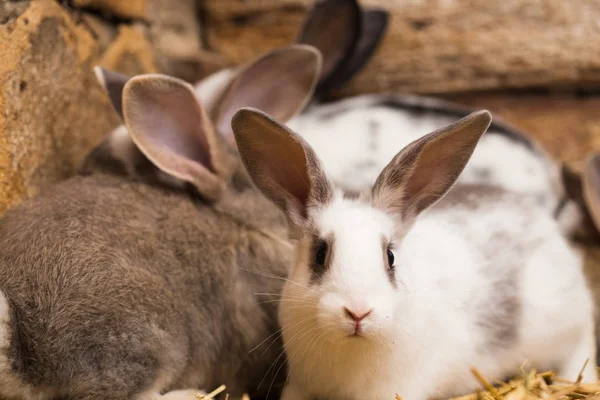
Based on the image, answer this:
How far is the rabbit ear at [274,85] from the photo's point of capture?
2.81 m

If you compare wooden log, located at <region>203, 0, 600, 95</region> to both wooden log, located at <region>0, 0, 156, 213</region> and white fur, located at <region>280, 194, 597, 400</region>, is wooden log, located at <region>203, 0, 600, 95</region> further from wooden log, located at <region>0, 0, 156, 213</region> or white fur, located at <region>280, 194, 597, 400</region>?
white fur, located at <region>280, 194, 597, 400</region>

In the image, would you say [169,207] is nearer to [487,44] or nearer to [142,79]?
[142,79]

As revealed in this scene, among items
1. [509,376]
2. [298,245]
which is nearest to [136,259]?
[298,245]

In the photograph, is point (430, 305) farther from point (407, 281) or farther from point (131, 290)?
point (131, 290)

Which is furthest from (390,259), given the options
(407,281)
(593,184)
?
(593,184)

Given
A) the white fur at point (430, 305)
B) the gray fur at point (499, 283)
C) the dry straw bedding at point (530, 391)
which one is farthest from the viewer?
the gray fur at point (499, 283)

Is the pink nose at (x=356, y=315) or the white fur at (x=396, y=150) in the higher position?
the white fur at (x=396, y=150)

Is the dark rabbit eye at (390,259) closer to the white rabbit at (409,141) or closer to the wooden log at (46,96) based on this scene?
the white rabbit at (409,141)

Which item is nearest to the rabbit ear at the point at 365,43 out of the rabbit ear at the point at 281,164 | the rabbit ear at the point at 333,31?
the rabbit ear at the point at 333,31

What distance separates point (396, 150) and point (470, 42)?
0.82m

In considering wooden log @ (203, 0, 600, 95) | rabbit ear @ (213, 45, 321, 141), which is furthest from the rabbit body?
wooden log @ (203, 0, 600, 95)

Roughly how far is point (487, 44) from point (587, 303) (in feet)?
5.05

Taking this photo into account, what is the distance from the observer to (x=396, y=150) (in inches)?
124

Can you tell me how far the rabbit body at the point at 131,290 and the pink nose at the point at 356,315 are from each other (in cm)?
70
